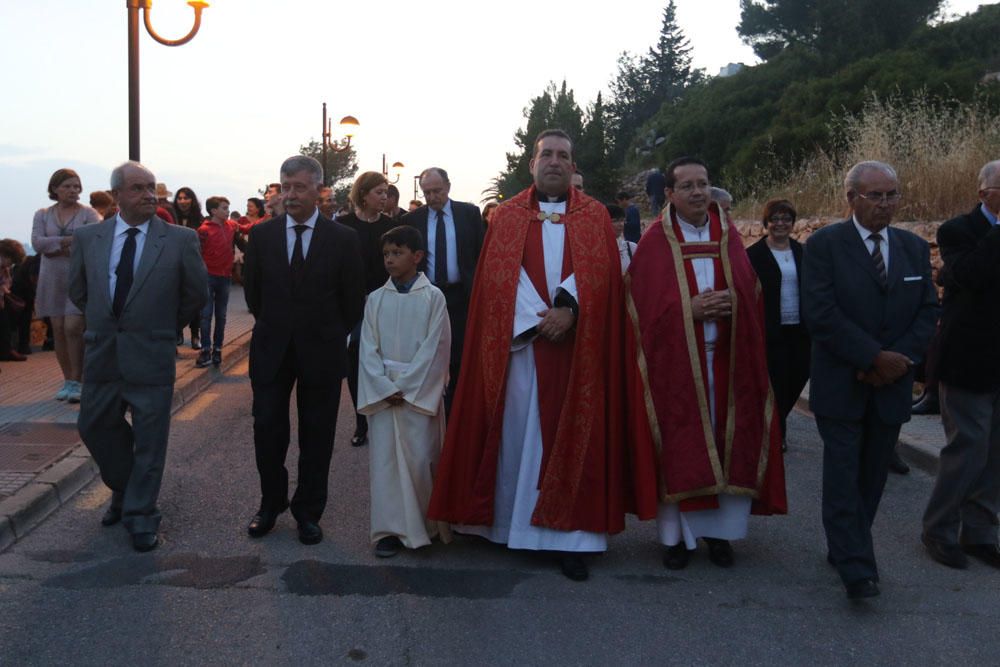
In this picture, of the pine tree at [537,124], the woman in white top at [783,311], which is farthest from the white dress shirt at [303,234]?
the pine tree at [537,124]

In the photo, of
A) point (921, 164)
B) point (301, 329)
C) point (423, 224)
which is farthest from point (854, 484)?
point (921, 164)

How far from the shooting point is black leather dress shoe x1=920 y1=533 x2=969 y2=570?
4.99 metres

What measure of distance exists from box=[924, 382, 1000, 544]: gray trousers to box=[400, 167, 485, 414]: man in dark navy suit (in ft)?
11.6

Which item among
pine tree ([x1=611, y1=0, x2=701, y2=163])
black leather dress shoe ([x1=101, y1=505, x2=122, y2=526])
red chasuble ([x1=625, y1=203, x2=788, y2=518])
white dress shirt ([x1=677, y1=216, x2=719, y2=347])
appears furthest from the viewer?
pine tree ([x1=611, y1=0, x2=701, y2=163])

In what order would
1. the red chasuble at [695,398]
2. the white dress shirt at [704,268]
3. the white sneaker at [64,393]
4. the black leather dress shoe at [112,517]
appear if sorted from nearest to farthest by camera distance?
1. the red chasuble at [695,398]
2. the white dress shirt at [704,268]
3. the black leather dress shoe at [112,517]
4. the white sneaker at [64,393]

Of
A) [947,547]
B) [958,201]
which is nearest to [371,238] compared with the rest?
[947,547]

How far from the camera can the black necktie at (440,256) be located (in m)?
7.53

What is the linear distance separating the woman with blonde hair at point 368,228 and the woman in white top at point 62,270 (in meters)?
2.49

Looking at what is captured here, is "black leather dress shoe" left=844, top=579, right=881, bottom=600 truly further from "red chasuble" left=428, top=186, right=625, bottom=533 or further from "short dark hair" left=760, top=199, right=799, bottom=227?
"short dark hair" left=760, top=199, right=799, bottom=227

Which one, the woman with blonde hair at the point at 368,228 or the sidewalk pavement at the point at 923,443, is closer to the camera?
the sidewalk pavement at the point at 923,443

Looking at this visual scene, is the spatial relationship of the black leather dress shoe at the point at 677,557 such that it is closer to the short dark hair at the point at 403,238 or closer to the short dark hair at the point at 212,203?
the short dark hair at the point at 403,238

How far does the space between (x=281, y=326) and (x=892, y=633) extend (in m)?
3.27

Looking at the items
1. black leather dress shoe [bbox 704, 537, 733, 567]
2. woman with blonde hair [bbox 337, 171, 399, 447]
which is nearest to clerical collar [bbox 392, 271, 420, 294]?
black leather dress shoe [bbox 704, 537, 733, 567]

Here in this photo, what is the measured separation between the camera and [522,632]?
4.08 meters
